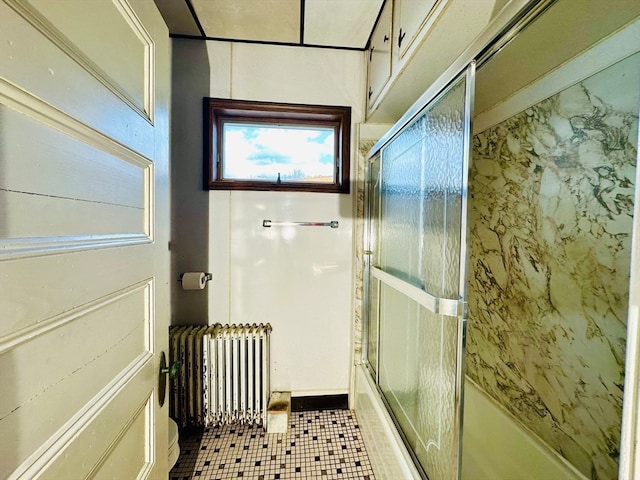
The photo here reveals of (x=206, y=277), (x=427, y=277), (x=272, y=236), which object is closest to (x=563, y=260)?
(x=427, y=277)

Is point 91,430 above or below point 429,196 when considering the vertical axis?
below

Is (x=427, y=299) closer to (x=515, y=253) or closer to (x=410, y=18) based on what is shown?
(x=515, y=253)

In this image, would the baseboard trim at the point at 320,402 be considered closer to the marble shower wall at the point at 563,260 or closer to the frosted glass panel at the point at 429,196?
the marble shower wall at the point at 563,260

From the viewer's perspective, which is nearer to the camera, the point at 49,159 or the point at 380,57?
the point at 49,159

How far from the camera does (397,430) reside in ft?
4.26

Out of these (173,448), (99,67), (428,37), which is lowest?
(173,448)

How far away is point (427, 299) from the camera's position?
101 centimetres

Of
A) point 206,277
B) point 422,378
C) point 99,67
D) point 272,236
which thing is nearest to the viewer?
point 99,67

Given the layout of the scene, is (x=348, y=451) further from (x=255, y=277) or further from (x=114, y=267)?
(x=114, y=267)

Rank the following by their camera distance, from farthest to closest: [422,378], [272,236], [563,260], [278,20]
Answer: [272,236]
[278,20]
[563,260]
[422,378]

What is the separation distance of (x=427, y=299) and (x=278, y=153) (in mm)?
1492

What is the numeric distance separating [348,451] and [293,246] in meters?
1.31

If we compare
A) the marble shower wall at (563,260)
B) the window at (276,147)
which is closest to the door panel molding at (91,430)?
the marble shower wall at (563,260)

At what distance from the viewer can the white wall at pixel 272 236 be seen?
1859 millimetres
